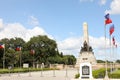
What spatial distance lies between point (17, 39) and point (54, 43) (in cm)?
1876

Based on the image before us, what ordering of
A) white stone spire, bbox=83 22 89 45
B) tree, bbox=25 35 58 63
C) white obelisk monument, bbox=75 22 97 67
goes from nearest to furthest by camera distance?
white stone spire, bbox=83 22 89 45, white obelisk monument, bbox=75 22 97 67, tree, bbox=25 35 58 63

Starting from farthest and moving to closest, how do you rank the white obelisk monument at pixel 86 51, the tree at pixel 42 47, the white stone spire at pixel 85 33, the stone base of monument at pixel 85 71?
the tree at pixel 42 47
the white obelisk monument at pixel 86 51
the white stone spire at pixel 85 33
the stone base of monument at pixel 85 71

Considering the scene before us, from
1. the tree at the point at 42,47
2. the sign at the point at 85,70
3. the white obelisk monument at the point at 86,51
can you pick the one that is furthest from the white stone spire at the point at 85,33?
the sign at the point at 85,70

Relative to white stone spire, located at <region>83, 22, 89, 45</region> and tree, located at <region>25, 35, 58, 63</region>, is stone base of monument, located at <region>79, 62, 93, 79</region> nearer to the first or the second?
white stone spire, located at <region>83, 22, 89, 45</region>

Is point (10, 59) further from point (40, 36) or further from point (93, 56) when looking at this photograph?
point (93, 56)

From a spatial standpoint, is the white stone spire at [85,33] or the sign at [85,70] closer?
the sign at [85,70]

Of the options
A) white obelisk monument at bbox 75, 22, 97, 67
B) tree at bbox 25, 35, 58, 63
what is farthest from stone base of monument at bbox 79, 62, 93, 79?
tree at bbox 25, 35, 58, 63

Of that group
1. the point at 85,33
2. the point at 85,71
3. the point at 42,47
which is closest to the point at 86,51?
the point at 85,33

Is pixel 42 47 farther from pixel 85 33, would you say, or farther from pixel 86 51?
pixel 85 33

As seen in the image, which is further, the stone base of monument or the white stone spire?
the white stone spire

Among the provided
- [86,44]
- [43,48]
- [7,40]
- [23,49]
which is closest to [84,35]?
[86,44]

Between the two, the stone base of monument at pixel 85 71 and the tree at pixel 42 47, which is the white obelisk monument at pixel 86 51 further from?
the stone base of monument at pixel 85 71

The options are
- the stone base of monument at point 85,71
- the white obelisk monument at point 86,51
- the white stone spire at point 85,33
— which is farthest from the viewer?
the white obelisk monument at point 86,51

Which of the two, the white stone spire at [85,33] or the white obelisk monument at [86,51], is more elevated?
the white stone spire at [85,33]
